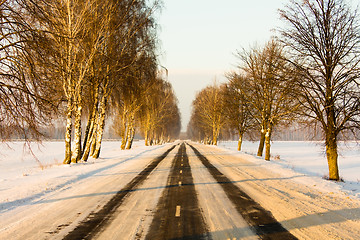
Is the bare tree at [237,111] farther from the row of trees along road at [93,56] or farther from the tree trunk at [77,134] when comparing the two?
the tree trunk at [77,134]

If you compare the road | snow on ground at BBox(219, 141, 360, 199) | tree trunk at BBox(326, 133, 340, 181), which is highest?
tree trunk at BBox(326, 133, 340, 181)

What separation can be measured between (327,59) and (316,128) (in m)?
3.46

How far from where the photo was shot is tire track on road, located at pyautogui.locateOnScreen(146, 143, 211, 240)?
4.62 meters

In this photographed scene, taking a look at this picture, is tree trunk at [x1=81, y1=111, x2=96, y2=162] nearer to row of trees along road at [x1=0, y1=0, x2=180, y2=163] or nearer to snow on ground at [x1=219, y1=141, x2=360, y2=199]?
row of trees along road at [x1=0, y1=0, x2=180, y2=163]

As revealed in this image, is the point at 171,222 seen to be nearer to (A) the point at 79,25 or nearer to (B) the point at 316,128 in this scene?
(B) the point at 316,128

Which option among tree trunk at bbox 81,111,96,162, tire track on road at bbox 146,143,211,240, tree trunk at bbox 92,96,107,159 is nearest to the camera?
tire track on road at bbox 146,143,211,240

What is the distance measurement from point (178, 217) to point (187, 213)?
1.22 feet

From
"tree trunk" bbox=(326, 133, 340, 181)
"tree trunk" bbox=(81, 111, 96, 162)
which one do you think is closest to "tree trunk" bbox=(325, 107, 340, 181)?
"tree trunk" bbox=(326, 133, 340, 181)

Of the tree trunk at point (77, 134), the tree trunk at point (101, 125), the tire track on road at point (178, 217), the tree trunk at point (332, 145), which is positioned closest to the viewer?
the tire track on road at point (178, 217)

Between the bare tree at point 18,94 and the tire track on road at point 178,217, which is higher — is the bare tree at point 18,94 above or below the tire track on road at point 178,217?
above

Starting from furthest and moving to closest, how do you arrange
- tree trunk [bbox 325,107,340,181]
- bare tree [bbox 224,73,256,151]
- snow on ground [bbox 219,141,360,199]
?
bare tree [bbox 224,73,256,151], tree trunk [bbox 325,107,340,181], snow on ground [bbox 219,141,360,199]

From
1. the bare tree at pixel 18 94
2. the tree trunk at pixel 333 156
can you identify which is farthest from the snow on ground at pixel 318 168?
the bare tree at pixel 18 94

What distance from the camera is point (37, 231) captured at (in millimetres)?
4797

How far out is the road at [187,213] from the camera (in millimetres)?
4727
